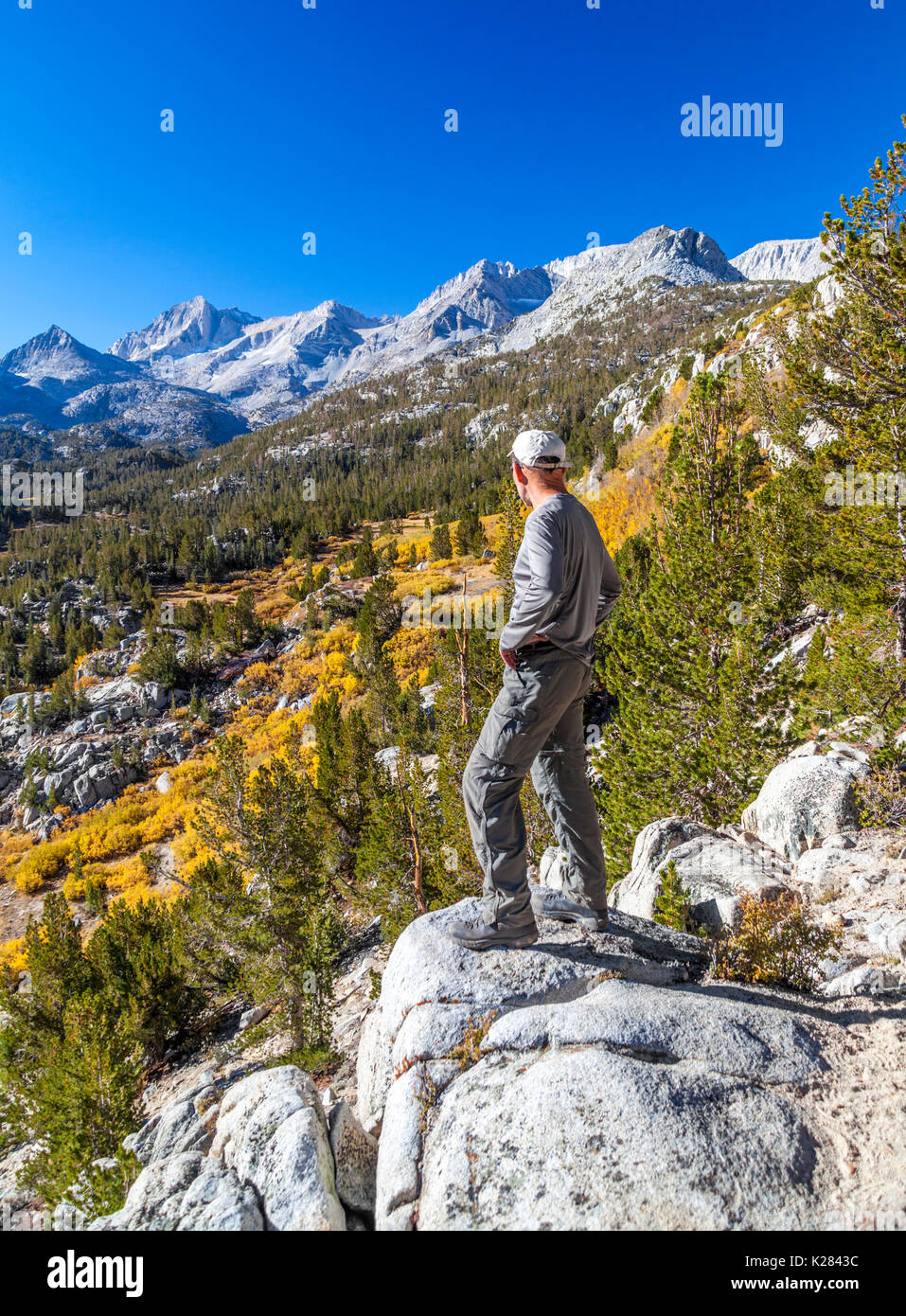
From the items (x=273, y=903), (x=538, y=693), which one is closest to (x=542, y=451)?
(x=538, y=693)

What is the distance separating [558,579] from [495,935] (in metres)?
2.18

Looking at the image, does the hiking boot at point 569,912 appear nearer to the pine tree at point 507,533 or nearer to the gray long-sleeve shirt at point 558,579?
the gray long-sleeve shirt at point 558,579

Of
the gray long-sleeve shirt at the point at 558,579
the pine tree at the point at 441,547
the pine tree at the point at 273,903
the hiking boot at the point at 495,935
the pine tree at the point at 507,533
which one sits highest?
the pine tree at the point at 441,547

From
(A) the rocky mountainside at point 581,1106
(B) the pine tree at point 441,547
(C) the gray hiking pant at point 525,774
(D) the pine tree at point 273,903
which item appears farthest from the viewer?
(B) the pine tree at point 441,547

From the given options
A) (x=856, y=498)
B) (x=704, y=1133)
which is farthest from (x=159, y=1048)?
(x=856, y=498)

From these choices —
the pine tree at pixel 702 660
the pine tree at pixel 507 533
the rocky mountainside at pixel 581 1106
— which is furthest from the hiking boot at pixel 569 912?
the pine tree at pixel 507 533

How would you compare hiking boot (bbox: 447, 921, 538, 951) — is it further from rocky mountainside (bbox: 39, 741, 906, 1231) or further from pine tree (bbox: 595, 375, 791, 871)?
pine tree (bbox: 595, 375, 791, 871)

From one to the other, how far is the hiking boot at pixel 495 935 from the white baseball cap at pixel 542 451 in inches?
107

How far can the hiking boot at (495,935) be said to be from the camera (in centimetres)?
351

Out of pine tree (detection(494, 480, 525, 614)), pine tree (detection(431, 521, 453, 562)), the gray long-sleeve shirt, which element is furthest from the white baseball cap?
pine tree (detection(431, 521, 453, 562))

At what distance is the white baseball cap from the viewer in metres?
3.20

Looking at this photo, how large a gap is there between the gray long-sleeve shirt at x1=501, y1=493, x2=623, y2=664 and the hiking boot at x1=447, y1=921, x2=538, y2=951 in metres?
A: 1.70

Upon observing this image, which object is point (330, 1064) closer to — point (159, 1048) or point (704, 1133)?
point (704, 1133)

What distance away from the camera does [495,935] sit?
138 inches
